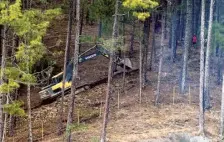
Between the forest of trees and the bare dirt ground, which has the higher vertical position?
the forest of trees

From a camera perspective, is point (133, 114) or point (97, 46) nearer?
point (133, 114)

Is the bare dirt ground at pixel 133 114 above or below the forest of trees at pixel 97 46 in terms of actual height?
below

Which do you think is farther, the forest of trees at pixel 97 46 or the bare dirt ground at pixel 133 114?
the bare dirt ground at pixel 133 114

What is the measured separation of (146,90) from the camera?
2539cm

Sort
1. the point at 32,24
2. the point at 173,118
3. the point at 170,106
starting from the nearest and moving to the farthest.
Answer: the point at 32,24 → the point at 173,118 → the point at 170,106

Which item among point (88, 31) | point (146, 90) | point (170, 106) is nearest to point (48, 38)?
point (88, 31)

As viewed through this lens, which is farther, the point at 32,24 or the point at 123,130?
the point at 123,130

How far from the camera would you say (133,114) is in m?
21.6

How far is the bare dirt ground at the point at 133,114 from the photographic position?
19281 mm

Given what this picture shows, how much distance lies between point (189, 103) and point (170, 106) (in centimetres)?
165

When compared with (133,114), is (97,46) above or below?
above

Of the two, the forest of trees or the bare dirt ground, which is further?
the bare dirt ground

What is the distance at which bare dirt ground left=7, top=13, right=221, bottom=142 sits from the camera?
19.3 metres

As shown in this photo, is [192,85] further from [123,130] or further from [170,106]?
[123,130]
